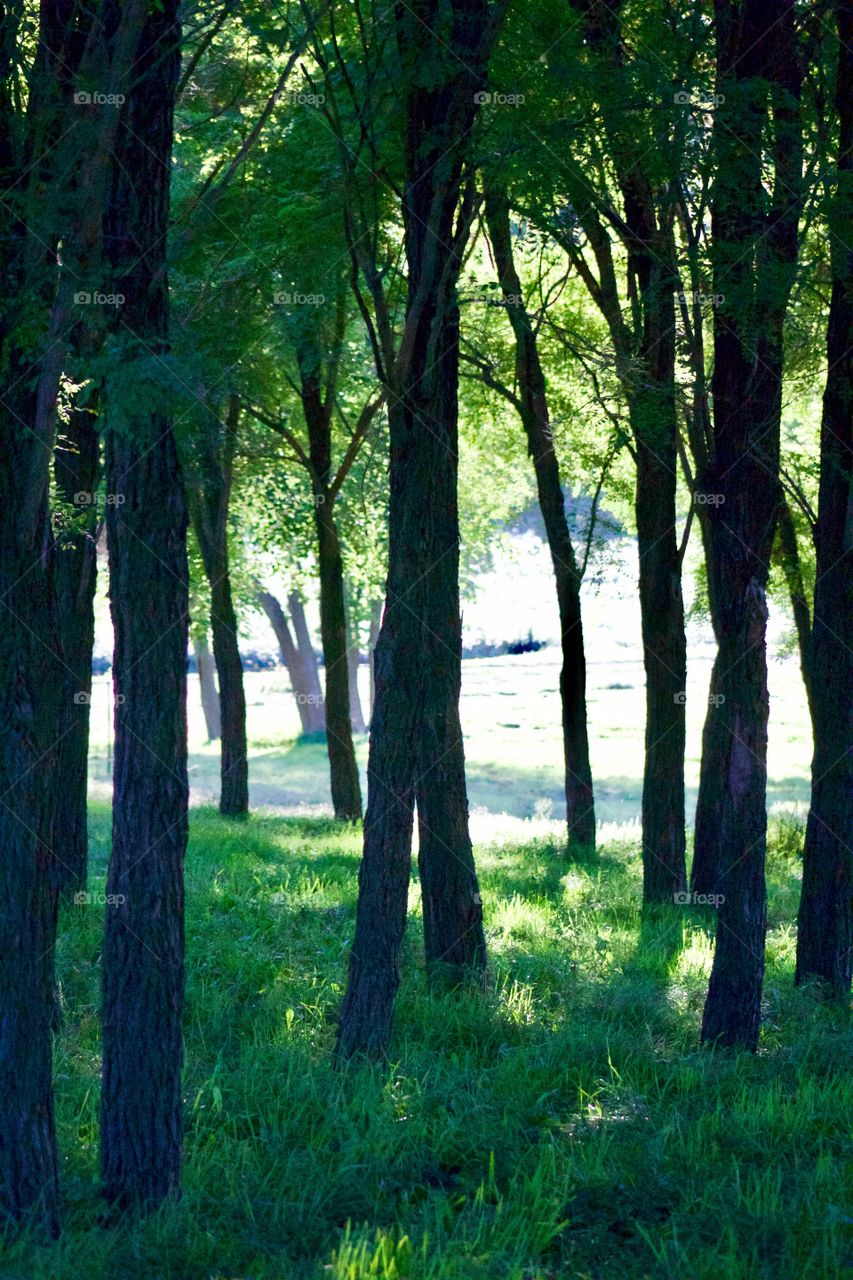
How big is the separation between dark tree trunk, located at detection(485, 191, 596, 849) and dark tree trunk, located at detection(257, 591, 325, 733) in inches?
585

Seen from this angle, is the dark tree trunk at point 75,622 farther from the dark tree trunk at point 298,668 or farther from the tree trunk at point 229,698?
the dark tree trunk at point 298,668

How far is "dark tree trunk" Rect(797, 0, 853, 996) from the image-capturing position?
9.23 m

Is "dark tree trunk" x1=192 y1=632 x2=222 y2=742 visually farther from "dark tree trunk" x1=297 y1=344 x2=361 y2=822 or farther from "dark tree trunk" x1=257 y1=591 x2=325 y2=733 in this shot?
"dark tree trunk" x1=297 y1=344 x2=361 y2=822

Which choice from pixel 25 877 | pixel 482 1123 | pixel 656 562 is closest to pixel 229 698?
pixel 656 562

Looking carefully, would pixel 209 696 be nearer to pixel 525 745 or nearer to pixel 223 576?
pixel 525 745

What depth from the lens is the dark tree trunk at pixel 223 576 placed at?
1638 cm

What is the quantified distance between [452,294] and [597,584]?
275 inches

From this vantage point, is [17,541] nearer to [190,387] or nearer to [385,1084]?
[190,387]

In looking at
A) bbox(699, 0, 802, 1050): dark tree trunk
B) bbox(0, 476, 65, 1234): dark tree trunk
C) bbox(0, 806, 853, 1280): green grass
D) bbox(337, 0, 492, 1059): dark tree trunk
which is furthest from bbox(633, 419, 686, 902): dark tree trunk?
bbox(0, 476, 65, 1234): dark tree trunk

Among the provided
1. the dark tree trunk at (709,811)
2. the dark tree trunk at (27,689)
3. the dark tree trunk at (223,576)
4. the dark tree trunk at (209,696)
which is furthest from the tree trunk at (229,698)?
the dark tree trunk at (209,696)

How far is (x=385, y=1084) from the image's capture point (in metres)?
6.68

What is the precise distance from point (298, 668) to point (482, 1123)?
29.3m

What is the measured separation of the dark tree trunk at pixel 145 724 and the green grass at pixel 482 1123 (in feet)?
1.30

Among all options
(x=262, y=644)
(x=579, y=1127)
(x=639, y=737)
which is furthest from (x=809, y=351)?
(x=262, y=644)
